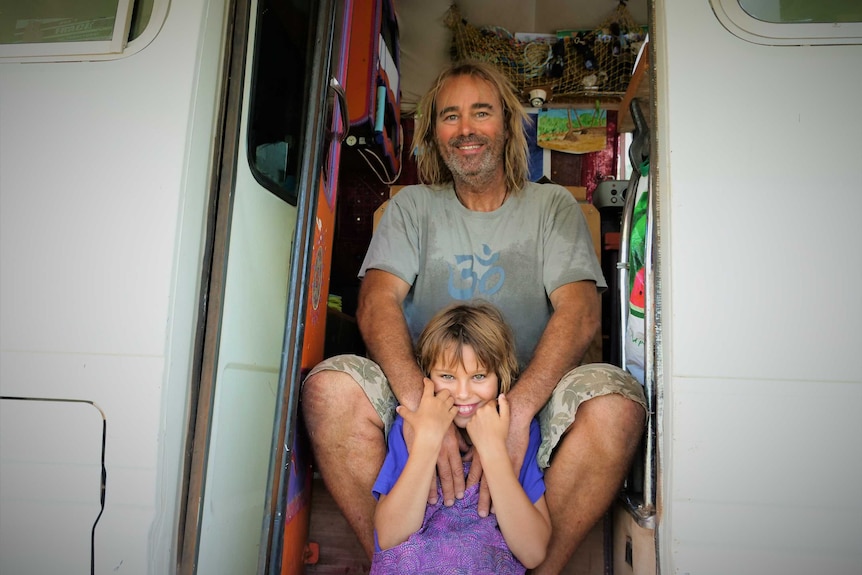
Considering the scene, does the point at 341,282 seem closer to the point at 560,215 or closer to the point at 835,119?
the point at 560,215

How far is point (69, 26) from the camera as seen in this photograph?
1.45 metres

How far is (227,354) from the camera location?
1.45 metres

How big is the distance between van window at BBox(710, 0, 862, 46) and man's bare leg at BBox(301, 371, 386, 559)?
4.37 feet

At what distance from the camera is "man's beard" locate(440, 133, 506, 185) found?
233 centimetres

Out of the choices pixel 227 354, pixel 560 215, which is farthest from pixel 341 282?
pixel 227 354

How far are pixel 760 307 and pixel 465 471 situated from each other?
89 centimetres

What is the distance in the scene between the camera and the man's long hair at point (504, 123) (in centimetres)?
245

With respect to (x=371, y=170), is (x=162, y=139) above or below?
below

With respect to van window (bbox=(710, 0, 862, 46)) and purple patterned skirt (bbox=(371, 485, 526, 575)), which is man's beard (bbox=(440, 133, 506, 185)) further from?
purple patterned skirt (bbox=(371, 485, 526, 575))

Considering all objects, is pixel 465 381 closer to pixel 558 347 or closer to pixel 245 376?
pixel 558 347

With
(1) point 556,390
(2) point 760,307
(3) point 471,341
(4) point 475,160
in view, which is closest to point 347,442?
(3) point 471,341

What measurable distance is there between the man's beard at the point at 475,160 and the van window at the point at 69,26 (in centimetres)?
120

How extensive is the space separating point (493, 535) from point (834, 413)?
0.84 meters

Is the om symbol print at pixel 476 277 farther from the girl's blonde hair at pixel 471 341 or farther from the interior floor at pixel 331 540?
the interior floor at pixel 331 540
